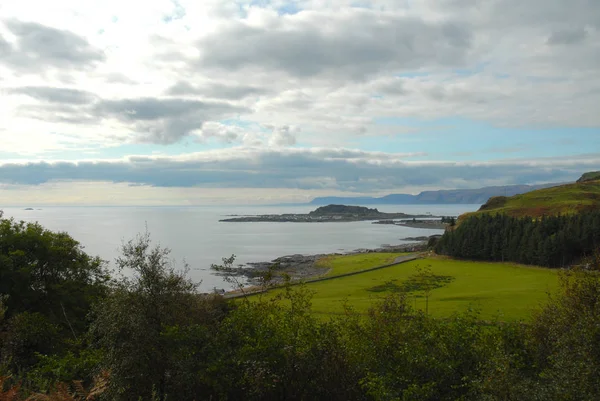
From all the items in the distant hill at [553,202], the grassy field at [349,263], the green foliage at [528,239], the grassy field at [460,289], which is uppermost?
the distant hill at [553,202]

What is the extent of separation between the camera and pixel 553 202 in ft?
451

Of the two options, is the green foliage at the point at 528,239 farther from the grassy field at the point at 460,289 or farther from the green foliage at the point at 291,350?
the green foliage at the point at 291,350

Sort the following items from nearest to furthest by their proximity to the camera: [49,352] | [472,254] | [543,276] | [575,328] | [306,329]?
[575,328], [306,329], [49,352], [543,276], [472,254]

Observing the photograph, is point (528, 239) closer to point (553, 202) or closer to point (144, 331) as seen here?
point (553, 202)

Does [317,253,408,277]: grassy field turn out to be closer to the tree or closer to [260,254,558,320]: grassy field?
[260,254,558,320]: grassy field

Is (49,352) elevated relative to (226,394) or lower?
lower

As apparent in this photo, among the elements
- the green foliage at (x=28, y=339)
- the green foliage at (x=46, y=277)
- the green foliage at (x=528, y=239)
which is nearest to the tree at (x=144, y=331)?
the green foliage at (x=28, y=339)

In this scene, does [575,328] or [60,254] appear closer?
[575,328]

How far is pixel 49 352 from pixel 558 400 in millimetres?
27033

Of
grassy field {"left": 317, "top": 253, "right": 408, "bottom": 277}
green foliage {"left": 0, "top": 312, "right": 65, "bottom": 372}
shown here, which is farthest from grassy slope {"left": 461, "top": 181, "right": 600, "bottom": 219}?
green foliage {"left": 0, "top": 312, "right": 65, "bottom": 372}

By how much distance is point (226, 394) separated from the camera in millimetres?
16156

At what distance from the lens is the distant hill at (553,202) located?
121 metres

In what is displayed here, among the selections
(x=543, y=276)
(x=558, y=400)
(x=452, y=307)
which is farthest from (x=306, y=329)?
(x=543, y=276)

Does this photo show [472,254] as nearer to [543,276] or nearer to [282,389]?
[543,276]
